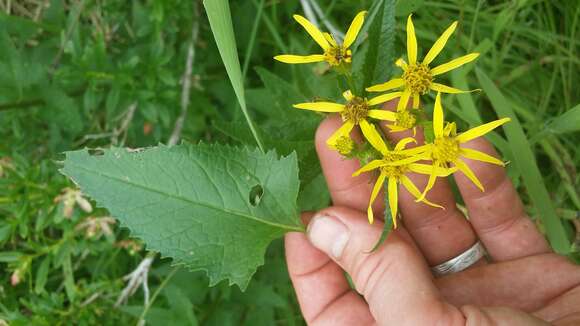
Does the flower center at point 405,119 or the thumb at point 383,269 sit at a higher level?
the flower center at point 405,119

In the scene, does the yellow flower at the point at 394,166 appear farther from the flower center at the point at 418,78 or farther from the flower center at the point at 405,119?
the flower center at the point at 418,78

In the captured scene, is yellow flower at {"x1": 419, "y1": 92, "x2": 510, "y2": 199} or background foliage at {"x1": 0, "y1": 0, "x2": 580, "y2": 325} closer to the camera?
yellow flower at {"x1": 419, "y1": 92, "x2": 510, "y2": 199}

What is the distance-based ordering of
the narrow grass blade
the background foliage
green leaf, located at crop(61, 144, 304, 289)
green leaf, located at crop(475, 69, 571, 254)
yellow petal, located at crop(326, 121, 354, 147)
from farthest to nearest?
the background foliage
green leaf, located at crop(475, 69, 571, 254)
green leaf, located at crop(61, 144, 304, 289)
yellow petal, located at crop(326, 121, 354, 147)
the narrow grass blade

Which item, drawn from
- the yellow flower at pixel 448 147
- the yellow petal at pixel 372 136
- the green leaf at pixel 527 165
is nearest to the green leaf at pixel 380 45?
the yellow petal at pixel 372 136

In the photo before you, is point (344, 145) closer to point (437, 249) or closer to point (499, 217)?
point (437, 249)

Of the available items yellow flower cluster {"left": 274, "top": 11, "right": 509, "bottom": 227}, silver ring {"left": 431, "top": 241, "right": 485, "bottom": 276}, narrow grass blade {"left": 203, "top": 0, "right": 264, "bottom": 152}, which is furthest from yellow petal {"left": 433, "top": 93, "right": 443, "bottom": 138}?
silver ring {"left": 431, "top": 241, "right": 485, "bottom": 276}

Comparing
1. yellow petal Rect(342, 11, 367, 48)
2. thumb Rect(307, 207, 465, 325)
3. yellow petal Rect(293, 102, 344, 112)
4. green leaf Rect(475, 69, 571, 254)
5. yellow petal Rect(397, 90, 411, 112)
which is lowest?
thumb Rect(307, 207, 465, 325)

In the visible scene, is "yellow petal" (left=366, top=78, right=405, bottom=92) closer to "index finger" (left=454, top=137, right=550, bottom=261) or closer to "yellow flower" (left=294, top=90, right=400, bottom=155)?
"yellow flower" (left=294, top=90, right=400, bottom=155)

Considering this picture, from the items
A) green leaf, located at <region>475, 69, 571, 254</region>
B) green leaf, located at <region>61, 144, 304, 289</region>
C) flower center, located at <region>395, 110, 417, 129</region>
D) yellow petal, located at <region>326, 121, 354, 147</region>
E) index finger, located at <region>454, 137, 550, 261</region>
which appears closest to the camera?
flower center, located at <region>395, 110, 417, 129</region>
